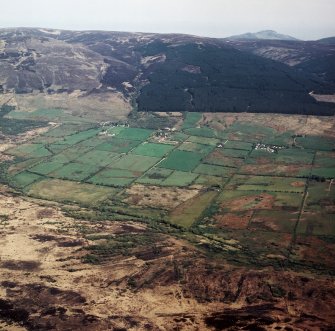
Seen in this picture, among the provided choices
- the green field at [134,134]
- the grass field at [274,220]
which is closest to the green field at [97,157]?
the green field at [134,134]

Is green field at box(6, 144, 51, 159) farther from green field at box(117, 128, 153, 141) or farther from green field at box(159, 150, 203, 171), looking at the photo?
green field at box(159, 150, 203, 171)

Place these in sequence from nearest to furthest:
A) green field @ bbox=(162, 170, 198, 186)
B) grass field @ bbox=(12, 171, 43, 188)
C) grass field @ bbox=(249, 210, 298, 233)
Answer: grass field @ bbox=(249, 210, 298, 233), green field @ bbox=(162, 170, 198, 186), grass field @ bbox=(12, 171, 43, 188)

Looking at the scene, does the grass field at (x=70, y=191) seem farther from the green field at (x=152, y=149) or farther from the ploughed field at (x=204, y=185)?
the green field at (x=152, y=149)

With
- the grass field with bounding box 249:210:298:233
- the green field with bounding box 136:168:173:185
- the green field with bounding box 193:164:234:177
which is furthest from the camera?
the green field with bounding box 193:164:234:177

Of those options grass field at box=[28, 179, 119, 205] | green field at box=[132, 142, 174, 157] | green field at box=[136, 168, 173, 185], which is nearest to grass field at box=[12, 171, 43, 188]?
grass field at box=[28, 179, 119, 205]

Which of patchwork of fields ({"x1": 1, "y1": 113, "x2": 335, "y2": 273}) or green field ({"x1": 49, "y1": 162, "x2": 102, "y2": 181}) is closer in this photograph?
patchwork of fields ({"x1": 1, "y1": 113, "x2": 335, "y2": 273})

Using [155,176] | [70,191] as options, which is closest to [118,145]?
[155,176]
